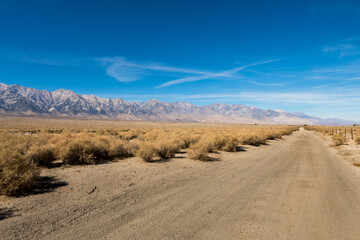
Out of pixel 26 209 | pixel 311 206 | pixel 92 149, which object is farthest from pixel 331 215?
pixel 92 149

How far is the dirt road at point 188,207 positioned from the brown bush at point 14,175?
50cm

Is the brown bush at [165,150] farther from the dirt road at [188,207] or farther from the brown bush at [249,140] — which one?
the brown bush at [249,140]

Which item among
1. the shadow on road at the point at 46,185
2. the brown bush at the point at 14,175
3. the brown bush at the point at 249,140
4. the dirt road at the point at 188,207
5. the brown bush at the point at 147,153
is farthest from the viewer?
the brown bush at the point at 249,140

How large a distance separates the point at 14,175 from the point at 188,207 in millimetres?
5568

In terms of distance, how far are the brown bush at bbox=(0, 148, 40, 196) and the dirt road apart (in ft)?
1.64

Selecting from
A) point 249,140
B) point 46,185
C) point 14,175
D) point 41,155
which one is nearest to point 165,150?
point 41,155

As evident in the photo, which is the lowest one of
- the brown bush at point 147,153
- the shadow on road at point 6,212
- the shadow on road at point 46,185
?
the shadow on road at point 46,185

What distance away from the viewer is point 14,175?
237 inches

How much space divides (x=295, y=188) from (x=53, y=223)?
7.62 metres

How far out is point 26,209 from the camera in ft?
16.6

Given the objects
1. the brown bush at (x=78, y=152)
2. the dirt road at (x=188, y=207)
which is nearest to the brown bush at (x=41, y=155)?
the brown bush at (x=78, y=152)

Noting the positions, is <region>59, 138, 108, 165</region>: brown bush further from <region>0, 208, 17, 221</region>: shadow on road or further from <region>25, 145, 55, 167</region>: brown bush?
<region>0, 208, 17, 221</region>: shadow on road

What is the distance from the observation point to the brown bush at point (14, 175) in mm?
5805

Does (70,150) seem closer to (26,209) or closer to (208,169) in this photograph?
(26,209)
